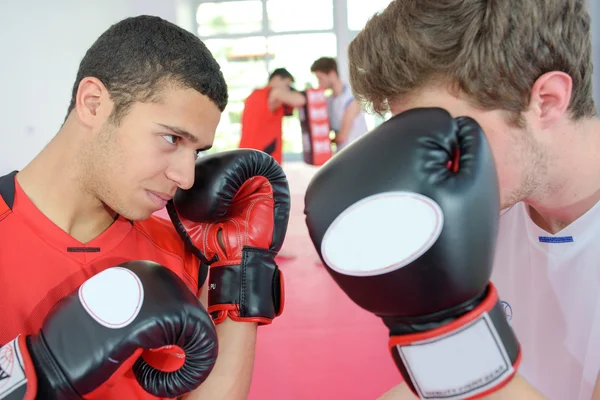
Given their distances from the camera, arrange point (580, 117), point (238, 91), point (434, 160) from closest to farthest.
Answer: point (434, 160) → point (580, 117) → point (238, 91)

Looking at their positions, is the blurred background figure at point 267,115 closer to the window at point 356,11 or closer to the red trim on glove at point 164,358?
the red trim on glove at point 164,358

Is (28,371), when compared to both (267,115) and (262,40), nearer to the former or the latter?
(267,115)

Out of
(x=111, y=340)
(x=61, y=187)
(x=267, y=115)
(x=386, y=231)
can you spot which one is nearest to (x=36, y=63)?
(x=267, y=115)

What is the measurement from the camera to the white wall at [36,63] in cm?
544

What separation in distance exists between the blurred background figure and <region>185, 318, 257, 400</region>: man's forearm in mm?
3257

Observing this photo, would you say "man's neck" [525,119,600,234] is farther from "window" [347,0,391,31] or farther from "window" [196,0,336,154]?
"window" [347,0,391,31]

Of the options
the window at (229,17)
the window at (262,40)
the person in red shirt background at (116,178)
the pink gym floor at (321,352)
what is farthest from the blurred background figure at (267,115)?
the window at (229,17)

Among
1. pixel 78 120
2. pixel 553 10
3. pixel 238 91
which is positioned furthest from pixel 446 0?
pixel 238 91

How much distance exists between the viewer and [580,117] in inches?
45.5

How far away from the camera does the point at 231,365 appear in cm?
125

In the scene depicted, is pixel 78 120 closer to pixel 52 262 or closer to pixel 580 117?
pixel 52 262

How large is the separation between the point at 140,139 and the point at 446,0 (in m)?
0.65

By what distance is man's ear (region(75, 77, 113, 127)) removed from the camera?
45.5 inches

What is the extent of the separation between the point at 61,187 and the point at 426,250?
2.51 ft
